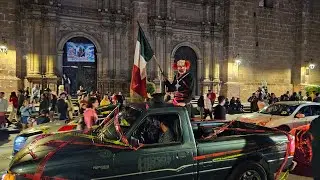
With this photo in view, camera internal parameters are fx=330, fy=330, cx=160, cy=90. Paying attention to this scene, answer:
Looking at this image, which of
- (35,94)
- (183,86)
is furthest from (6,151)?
(35,94)

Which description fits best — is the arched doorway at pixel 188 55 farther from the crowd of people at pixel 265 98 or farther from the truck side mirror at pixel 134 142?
the truck side mirror at pixel 134 142

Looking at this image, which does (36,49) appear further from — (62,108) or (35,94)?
(62,108)

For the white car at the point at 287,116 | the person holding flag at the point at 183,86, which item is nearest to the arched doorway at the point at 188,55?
the white car at the point at 287,116

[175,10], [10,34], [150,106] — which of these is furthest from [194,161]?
[175,10]

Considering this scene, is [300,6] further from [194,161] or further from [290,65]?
[194,161]

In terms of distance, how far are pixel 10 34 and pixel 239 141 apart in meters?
15.8

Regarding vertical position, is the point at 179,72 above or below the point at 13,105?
above

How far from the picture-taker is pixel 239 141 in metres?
5.46

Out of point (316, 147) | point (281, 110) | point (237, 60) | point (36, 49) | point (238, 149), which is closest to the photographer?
point (316, 147)

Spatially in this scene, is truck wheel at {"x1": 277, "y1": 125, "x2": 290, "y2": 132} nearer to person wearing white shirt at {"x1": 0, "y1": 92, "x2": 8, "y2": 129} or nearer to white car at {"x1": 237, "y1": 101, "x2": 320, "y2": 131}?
white car at {"x1": 237, "y1": 101, "x2": 320, "y2": 131}

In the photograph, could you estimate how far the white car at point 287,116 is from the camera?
1071 cm

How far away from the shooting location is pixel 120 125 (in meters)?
5.06

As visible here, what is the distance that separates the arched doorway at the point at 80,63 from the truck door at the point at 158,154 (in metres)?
16.3

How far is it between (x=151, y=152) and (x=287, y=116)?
302 inches
